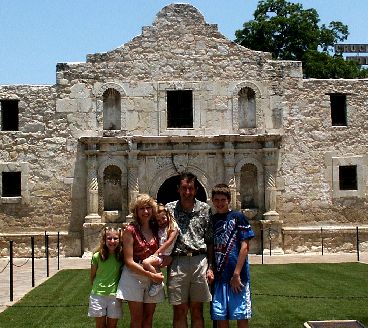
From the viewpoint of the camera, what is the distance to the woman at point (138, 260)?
7309 mm

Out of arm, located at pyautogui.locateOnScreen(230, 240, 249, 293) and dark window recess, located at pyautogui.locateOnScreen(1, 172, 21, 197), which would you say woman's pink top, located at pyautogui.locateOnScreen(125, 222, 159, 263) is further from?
dark window recess, located at pyautogui.locateOnScreen(1, 172, 21, 197)

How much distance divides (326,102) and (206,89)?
3.98 m

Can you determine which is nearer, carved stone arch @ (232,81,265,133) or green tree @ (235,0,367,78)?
carved stone arch @ (232,81,265,133)

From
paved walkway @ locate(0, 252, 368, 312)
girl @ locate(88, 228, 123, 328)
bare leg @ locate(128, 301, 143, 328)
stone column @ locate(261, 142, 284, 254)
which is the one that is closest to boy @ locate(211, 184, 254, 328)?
bare leg @ locate(128, 301, 143, 328)

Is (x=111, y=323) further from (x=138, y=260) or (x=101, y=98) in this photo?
(x=101, y=98)

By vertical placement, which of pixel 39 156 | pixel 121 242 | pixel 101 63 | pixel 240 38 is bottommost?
pixel 121 242

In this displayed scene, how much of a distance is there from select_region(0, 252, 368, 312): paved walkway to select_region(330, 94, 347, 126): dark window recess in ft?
14.6

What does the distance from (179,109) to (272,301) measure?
443 inches

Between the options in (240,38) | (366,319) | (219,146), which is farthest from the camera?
(240,38)

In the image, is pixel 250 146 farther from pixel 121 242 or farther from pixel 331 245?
pixel 121 242

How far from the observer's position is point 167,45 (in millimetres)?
21812

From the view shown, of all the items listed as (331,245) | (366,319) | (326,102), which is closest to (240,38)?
(326,102)

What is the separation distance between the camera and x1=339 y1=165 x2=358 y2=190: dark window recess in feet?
72.2

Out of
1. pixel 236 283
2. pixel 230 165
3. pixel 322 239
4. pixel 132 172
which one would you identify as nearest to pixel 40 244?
pixel 132 172
